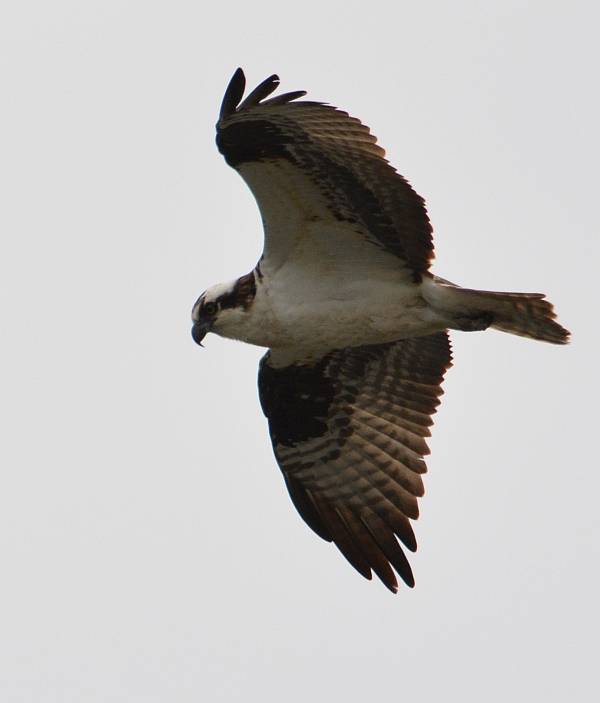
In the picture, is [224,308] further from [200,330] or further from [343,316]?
[343,316]

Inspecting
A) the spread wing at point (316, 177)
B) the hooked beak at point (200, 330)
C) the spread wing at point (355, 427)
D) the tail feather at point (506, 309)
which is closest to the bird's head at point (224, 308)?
the hooked beak at point (200, 330)

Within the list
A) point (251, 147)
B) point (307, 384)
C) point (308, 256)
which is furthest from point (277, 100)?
point (307, 384)

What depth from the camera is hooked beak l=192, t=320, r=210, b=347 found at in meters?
10.4

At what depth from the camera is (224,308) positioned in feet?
33.7

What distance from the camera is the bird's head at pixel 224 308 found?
10227 mm

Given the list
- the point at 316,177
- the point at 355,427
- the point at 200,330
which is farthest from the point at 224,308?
the point at 355,427

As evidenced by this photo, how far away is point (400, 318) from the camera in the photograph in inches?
398

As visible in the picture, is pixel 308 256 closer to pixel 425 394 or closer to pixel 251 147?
pixel 251 147

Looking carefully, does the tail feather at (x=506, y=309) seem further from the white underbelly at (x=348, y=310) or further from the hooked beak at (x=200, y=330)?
the hooked beak at (x=200, y=330)

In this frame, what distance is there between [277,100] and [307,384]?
2.38m

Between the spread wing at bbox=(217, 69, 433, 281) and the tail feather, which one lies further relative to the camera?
the tail feather

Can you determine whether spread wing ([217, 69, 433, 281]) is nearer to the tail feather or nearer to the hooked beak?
the tail feather

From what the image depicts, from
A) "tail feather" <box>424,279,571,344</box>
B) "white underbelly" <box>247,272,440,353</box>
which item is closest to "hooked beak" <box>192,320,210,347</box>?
"white underbelly" <box>247,272,440,353</box>

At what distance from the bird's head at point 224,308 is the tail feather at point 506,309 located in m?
1.15
